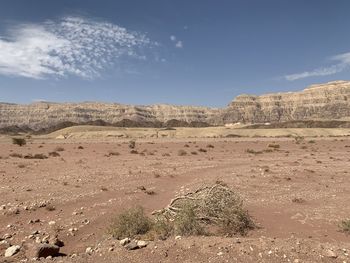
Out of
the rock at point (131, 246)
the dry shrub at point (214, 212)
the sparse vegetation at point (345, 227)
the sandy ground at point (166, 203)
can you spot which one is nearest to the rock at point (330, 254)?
the sandy ground at point (166, 203)

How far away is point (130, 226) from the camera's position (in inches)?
412

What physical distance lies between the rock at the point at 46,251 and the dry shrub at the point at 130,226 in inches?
67.9

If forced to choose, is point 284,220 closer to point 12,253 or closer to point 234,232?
point 234,232

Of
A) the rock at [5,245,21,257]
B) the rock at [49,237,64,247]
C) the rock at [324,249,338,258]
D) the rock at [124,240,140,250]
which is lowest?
the rock at [49,237,64,247]

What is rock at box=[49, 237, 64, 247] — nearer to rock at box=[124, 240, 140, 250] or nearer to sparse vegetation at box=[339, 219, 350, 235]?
rock at box=[124, 240, 140, 250]

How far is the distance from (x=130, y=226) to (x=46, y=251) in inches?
89.2

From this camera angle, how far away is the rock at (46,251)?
29.2 ft

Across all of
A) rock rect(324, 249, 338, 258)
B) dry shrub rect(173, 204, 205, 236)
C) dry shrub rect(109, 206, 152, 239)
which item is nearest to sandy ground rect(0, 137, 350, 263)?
rock rect(324, 249, 338, 258)

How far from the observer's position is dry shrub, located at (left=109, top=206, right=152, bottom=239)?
33.9 ft

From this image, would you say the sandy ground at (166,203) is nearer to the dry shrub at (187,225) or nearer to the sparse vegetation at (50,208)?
the sparse vegetation at (50,208)

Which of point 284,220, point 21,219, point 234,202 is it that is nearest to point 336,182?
point 284,220

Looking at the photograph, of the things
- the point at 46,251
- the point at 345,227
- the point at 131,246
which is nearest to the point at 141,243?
the point at 131,246

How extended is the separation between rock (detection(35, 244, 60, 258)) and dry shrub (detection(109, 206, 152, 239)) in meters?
1.73

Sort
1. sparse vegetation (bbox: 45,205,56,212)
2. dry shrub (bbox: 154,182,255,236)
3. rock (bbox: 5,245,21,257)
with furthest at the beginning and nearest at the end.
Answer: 1. sparse vegetation (bbox: 45,205,56,212)
2. dry shrub (bbox: 154,182,255,236)
3. rock (bbox: 5,245,21,257)
